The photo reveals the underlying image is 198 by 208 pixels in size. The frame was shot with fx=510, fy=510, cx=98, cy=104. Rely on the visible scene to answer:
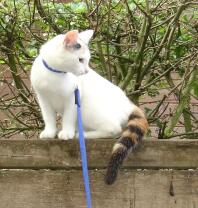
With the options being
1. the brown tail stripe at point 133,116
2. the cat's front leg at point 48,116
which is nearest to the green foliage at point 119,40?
the brown tail stripe at point 133,116

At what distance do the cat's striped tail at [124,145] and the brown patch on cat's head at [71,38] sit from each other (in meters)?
0.46

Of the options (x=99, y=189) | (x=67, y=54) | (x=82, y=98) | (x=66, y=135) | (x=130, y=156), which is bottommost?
(x=99, y=189)

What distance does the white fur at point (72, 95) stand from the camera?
2148 millimetres

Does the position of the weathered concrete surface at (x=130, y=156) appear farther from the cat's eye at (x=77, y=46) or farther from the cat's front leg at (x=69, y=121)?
the cat's eye at (x=77, y=46)

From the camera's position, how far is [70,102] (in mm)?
2230

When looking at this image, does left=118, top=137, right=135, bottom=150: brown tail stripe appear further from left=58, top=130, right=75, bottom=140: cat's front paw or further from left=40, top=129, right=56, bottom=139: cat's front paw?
left=40, top=129, right=56, bottom=139: cat's front paw

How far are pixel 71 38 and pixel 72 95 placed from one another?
0.26 metres

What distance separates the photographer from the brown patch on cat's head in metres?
2.09

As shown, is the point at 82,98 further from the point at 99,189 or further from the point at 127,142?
the point at 99,189

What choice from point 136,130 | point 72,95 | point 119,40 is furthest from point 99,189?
point 119,40

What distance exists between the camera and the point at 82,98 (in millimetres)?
2307

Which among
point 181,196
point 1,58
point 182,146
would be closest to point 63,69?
point 182,146

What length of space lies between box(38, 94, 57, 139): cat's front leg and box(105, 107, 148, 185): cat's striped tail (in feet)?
1.12

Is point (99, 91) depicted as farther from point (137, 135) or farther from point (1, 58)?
point (1, 58)
